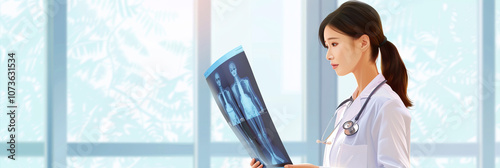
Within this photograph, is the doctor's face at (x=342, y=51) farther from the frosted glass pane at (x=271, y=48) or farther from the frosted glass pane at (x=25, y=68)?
the frosted glass pane at (x=25, y=68)

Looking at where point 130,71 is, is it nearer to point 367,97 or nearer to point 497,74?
point 367,97

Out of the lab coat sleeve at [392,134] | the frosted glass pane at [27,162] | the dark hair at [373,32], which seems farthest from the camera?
the frosted glass pane at [27,162]

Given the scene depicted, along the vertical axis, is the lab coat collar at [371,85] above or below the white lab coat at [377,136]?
above

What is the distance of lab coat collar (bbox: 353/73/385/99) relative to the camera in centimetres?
124

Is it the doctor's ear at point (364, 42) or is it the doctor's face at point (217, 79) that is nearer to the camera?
the doctor's face at point (217, 79)

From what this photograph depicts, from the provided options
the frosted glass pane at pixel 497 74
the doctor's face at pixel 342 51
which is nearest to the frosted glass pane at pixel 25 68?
the doctor's face at pixel 342 51

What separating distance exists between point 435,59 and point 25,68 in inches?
91.2

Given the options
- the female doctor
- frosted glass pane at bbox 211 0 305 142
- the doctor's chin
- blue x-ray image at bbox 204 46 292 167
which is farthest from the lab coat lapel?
frosted glass pane at bbox 211 0 305 142

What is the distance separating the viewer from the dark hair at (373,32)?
123cm

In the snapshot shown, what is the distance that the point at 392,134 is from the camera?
1.10 m

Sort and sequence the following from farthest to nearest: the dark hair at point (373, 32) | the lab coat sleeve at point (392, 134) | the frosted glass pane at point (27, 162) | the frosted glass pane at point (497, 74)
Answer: the frosted glass pane at point (497, 74), the frosted glass pane at point (27, 162), the dark hair at point (373, 32), the lab coat sleeve at point (392, 134)

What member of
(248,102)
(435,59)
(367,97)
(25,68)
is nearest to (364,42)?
(367,97)

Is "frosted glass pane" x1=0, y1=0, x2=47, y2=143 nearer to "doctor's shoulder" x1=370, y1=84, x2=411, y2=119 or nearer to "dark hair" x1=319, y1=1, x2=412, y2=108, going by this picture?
"dark hair" x1=319, y1=1, x2=412, y2=108

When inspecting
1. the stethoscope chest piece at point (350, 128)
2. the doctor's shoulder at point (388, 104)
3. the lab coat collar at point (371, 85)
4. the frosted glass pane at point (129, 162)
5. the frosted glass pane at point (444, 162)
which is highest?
the lab coat collar at point (371, 85)
